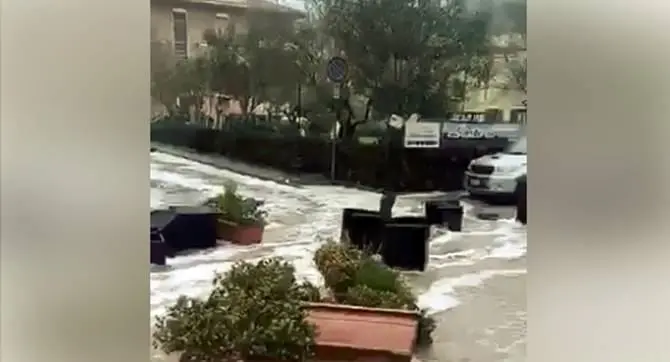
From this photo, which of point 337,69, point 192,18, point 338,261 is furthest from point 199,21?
point 338,261

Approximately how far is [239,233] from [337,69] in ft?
0.97

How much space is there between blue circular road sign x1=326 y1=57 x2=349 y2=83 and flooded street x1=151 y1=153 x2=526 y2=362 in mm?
170

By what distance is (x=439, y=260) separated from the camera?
1147 millimetres

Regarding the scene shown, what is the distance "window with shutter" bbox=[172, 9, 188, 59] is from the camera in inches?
43.8

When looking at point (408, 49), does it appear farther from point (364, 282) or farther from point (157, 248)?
point (157, 248)

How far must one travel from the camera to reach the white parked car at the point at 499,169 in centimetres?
114

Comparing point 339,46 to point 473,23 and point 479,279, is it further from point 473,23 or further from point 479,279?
point 479,279

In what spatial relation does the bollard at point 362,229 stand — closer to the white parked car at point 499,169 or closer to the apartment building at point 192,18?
the white parked car at point 499,169

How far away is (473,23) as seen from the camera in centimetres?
114

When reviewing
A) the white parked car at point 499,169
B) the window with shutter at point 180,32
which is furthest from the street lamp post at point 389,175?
the window with shutter at point 180,32

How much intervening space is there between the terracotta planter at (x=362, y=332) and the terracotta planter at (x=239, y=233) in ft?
0.44

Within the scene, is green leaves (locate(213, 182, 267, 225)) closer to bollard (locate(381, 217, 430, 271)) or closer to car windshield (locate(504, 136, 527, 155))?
bollard (locate(381, 217, 430, 271))
